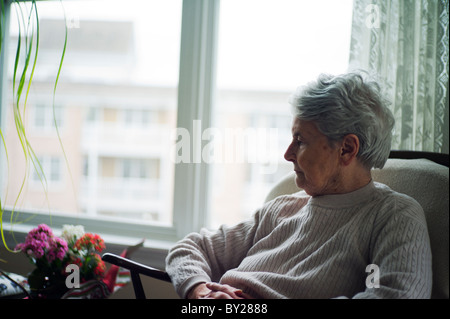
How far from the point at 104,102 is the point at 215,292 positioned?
1.62 m

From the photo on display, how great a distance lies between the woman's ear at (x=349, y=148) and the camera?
1.20m

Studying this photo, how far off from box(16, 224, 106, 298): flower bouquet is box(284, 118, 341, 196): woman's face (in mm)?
854

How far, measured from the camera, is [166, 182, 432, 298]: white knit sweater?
40.0 inches

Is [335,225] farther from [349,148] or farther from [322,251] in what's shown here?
[349,148]

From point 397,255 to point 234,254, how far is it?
583 millimetres

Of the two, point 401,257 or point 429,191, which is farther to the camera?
point 429,191

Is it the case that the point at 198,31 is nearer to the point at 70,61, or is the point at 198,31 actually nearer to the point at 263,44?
the point at 263,44

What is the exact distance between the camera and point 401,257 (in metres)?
1.00

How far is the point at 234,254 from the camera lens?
144cm

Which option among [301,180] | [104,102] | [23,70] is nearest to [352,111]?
[301,180]

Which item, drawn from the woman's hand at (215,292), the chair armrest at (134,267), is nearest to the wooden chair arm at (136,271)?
the chair armrest at (134,267)

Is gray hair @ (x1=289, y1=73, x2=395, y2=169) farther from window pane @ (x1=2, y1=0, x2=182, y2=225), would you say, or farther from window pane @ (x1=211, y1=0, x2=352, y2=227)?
window pane @ (x1=2, y1=0, x2=182, y2=225)
